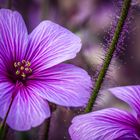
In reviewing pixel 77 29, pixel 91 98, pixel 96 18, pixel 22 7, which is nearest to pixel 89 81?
pixel 91 98

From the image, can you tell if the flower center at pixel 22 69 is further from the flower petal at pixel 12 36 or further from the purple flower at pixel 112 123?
the purple flower at pixel 112 123

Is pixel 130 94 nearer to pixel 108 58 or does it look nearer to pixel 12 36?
pixel 108 58

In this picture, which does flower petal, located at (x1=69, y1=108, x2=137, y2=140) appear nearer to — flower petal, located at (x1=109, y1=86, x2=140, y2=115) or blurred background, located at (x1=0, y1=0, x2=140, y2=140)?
flower petal, located at (x1=109, y1=86, x2=140, y2=115)

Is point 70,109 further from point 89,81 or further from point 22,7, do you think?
point 22,7

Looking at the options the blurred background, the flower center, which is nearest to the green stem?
the flower center

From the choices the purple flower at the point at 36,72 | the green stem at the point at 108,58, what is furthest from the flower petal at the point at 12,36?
the green stem at the point at 108,58

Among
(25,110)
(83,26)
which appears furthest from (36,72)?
(83,26)

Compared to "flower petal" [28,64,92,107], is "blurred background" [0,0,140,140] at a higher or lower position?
lower
